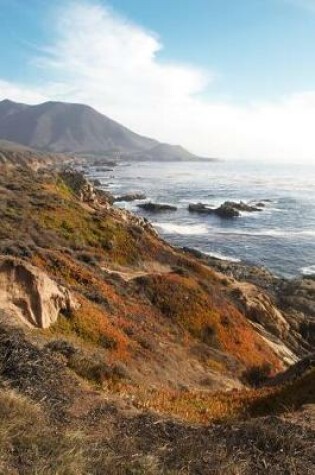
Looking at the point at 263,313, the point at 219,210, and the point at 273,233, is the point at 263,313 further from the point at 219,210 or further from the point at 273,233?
the point at 219,210

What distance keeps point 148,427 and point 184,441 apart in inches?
31.3

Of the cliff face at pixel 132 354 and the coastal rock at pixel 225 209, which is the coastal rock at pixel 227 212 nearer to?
the coastal rock at pixel 225 209

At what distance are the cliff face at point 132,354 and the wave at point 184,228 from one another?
2552 centimetres

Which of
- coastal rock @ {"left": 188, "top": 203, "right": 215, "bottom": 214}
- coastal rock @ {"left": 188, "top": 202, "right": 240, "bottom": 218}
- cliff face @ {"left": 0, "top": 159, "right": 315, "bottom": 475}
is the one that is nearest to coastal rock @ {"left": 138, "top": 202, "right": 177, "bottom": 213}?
coastal rock @ {"left": 188, "top": 203, "right": 215, "bottom": 214}

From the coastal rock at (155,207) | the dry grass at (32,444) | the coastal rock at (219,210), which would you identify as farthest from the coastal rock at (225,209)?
the dry grass at (32,444)

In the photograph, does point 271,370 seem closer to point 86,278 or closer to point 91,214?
point 86,278

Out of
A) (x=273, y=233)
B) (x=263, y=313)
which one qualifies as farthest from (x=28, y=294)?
(x=273, y=233)

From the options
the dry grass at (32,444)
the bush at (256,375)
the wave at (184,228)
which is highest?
the dry grass at (32,444)

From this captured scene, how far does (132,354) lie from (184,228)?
193ft

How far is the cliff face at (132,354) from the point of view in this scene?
673 centimetres

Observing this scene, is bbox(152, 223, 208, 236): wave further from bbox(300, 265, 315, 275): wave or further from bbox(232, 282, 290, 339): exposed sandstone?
bbox(232, 282, 290, 339): exposed sandstone

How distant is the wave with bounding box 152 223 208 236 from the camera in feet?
241

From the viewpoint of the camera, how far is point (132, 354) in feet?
61.4

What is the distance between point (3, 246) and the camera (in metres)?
23.0
